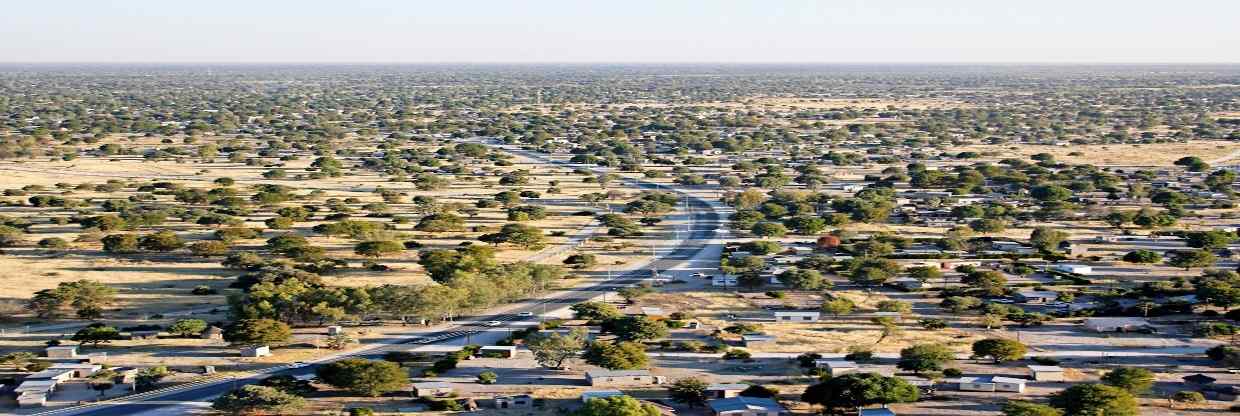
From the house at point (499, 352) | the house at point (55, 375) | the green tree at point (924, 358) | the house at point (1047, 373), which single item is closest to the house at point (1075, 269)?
the house at point (1047, 373)

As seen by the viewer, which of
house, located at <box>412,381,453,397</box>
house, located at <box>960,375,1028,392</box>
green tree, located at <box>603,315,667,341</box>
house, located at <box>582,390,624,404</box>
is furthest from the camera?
green tree, located at <box>603,315,667,341</box>

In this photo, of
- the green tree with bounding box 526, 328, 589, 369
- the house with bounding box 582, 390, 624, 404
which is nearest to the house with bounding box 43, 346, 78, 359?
the green tree with bounding box 526, 328, 589, 369

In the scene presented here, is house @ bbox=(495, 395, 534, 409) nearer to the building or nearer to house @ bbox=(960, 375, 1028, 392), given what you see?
house @ bbox=(960, 375, 1028, 392)

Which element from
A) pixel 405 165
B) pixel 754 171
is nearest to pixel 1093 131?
pixel 754 171

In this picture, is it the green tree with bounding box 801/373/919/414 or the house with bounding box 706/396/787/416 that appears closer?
the house with bounding box 706/396/787/416

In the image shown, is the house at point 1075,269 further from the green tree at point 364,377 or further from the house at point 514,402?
the green tree at point 364,377
